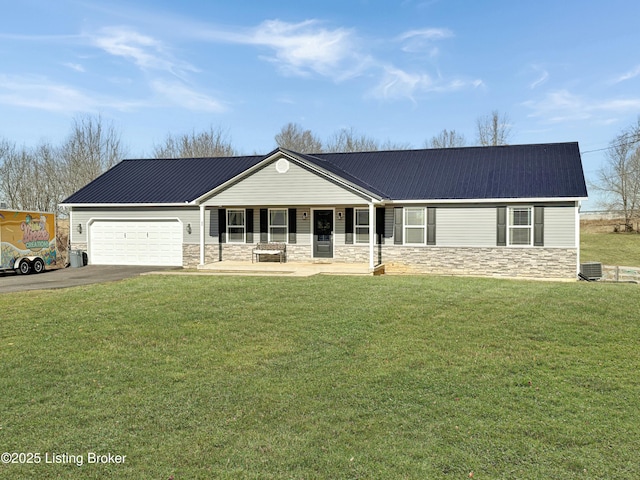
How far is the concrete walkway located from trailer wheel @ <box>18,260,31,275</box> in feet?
23.1

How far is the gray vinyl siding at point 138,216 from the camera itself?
20.4 metres

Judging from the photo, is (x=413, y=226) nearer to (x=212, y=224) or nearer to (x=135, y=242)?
(x=212, y=224)

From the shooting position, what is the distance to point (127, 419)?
4773mm

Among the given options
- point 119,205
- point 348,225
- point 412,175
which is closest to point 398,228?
point 348,225

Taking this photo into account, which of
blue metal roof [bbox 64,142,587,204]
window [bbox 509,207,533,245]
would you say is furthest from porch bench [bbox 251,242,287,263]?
window [bbox 509,207,533,245]

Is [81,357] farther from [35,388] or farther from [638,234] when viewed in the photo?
[638,234]

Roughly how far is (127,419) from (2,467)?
1106 millimetres

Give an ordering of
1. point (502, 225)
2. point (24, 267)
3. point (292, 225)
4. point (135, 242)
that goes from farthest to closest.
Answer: point (135, 242) < point (292, 225) < point (24, 267) < point (502, 225)

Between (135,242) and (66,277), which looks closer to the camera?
(66,277)

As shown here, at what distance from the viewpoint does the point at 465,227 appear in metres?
17.9

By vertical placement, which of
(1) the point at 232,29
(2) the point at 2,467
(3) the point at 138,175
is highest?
(1) the point at 232,29

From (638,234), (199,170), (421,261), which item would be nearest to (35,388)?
(421,261)

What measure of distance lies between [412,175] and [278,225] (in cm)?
593

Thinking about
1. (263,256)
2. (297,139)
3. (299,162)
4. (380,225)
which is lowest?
(263,256)
